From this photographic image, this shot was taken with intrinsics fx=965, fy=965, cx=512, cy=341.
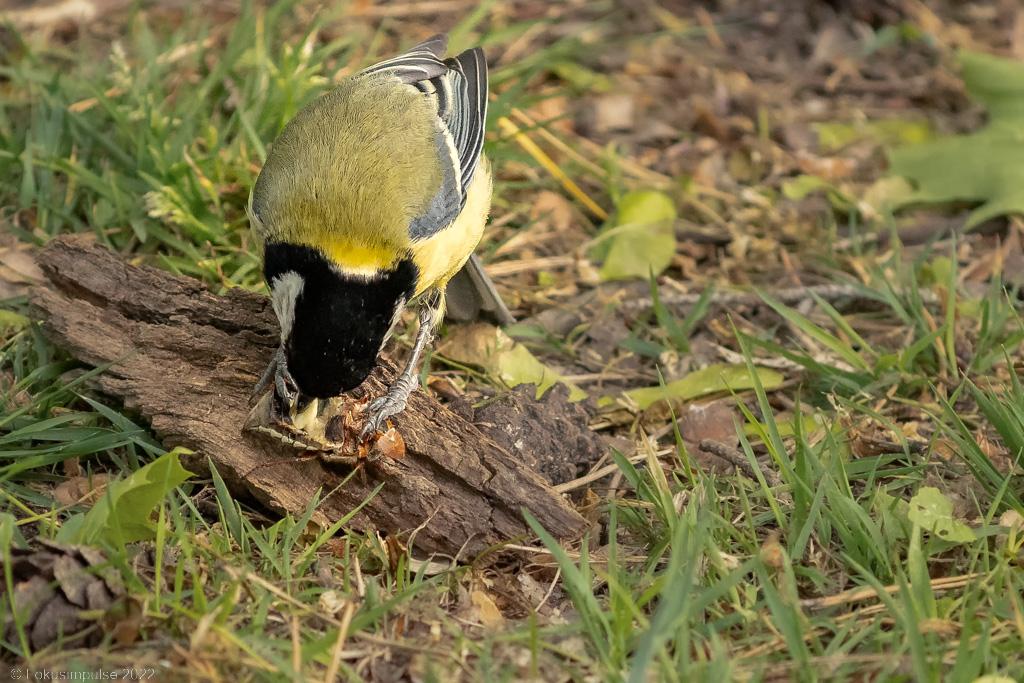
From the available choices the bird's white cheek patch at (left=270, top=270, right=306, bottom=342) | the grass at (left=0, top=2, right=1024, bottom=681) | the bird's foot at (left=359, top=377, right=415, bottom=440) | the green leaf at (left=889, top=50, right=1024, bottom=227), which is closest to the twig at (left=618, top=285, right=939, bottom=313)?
the grass at (left=0, top=2, right=1024, bottom=681)

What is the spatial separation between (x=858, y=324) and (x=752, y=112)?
2261 mm

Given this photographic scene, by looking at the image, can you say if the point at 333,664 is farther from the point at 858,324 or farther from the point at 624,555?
the point at 858,324

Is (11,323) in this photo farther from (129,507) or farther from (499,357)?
(499,357)

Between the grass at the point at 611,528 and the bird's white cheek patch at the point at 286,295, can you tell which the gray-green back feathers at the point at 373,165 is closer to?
the bird's white cheek patch at the point at 286,295

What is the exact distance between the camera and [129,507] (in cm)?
272

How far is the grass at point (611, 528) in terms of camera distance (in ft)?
8.02

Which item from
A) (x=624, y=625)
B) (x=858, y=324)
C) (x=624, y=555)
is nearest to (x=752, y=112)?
(x=858, y=324)

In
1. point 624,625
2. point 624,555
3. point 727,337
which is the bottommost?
point 727,337

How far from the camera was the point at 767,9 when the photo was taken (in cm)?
709

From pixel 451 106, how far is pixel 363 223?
111 cm

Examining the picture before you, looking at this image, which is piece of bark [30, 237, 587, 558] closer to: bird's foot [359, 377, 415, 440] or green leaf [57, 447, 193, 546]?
bird's foot [359, 377, 415, 440]

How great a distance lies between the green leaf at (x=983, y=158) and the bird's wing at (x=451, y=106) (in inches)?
100

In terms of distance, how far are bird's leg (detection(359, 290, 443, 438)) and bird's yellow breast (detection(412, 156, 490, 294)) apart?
0.12 metres

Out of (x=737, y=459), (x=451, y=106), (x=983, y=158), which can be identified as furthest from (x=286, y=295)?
(x=983, y=158)
